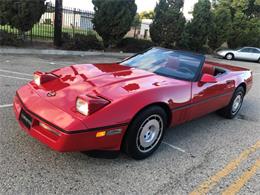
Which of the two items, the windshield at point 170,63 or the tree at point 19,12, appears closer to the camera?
the windshield at point 170,63

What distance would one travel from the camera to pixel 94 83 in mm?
3639

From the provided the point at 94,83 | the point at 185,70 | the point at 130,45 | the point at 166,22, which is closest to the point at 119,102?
the point at 94,83

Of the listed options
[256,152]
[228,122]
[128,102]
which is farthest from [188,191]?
[228,122]

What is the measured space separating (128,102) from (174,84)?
0.95 metres

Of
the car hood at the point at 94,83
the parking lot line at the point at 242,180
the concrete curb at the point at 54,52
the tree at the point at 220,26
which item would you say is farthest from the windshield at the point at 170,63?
the tree at the point at 220,26

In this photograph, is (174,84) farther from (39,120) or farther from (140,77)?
(39,120)

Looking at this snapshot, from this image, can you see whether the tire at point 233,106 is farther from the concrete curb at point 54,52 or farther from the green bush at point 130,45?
the green bush at point 130,45

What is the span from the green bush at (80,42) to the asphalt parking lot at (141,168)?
32.7 ft

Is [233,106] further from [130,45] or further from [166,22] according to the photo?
[166,22]

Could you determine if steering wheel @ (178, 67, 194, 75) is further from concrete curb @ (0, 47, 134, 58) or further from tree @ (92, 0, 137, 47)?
tree @ (92, 0, 137, 47)

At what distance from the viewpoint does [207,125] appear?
17.1ft

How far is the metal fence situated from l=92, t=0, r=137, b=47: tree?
3.43ft

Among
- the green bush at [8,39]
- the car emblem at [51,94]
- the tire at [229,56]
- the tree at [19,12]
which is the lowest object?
the tire at [229,56]

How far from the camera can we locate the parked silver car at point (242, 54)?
22.7 meters
